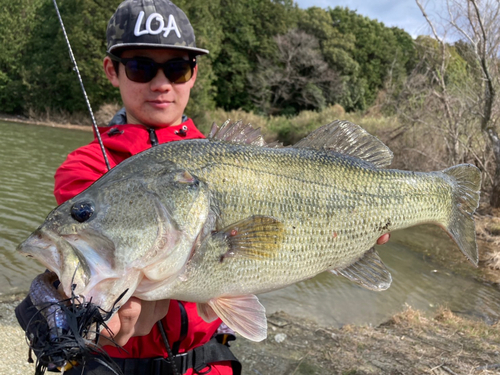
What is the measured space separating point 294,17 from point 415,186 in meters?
43.3

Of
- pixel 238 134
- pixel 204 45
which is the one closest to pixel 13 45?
pixel 204 45

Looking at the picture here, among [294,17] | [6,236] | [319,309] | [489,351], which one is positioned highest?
[294,17]

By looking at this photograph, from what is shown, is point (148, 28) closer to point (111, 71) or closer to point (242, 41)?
point (111, 71)

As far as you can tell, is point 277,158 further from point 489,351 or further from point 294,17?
point 294,17

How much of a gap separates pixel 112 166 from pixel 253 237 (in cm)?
90

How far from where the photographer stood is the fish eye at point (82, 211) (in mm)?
1519

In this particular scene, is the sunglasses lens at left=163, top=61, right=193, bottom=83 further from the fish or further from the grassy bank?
the grassy bank

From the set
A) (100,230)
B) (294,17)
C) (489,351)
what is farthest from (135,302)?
(294,17)

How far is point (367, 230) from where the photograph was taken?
2.10 metres

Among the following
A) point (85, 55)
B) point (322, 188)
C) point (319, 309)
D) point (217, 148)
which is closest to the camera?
point (217, 148)

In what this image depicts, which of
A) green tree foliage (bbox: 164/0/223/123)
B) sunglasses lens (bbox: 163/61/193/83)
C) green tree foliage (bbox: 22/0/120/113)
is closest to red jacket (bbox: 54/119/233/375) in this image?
sunglasses lens (bbox: 163/61/193/83)

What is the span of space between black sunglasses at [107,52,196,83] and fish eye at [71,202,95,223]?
92 centimetres

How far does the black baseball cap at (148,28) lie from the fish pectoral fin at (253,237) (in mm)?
1051

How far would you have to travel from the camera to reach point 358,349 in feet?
14.9
